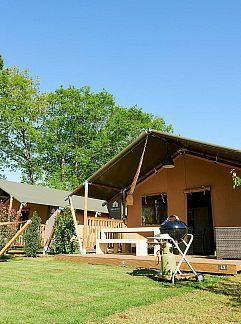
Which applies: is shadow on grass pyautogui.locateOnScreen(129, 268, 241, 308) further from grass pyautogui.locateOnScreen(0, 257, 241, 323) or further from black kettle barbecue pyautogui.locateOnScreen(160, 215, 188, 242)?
black kettle barbecue pyautogui.locateOnScreen(160, 215, 188, 242)

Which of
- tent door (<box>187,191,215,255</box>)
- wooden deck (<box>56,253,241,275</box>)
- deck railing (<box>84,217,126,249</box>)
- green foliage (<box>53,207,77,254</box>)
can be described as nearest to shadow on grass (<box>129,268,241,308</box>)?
wooden deck (<box>56,253,241,275</box>)

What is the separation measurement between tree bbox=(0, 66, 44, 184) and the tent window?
21196 mm

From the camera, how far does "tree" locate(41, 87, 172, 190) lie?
3281 cm

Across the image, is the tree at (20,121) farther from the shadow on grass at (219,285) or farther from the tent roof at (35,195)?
the shadow on grass at (219,285)

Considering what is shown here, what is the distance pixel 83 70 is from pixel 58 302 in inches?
595

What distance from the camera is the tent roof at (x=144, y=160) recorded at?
388 inches

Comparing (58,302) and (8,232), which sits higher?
(8,232)

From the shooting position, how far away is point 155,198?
12.1 metres

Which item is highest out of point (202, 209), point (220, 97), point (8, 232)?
point (220, 97)

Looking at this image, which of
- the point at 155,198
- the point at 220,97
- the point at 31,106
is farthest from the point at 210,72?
the point at 31,106

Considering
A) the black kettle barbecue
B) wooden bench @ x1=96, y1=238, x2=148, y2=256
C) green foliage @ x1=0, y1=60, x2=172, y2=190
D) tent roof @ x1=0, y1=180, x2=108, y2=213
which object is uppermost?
green foliage @ x1=0, y1=60, x2=172, y2=190

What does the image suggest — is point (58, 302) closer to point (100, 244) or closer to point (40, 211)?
point (100, 244)

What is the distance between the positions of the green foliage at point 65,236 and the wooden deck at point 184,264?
2.52 metres

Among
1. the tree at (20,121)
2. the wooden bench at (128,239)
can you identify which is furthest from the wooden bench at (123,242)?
the tree at (20,121)
